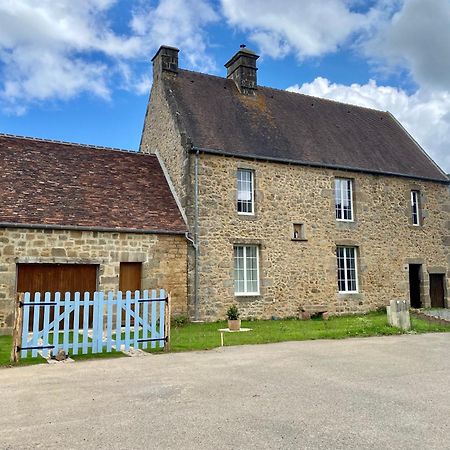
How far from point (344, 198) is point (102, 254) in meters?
10.2

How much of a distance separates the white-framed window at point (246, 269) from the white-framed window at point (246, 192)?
1.38 m

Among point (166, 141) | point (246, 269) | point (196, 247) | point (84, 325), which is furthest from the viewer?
point (166, 141)

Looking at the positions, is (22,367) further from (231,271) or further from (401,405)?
(231,271)

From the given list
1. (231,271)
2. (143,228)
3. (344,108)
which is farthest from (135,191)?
(344,108)

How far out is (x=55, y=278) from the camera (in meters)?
13.5

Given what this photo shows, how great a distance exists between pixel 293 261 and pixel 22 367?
36.1 ft

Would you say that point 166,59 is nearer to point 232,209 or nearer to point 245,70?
point 245,70

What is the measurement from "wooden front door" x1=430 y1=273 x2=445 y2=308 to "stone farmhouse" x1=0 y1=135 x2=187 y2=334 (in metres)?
12.0

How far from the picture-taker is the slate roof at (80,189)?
45.0 ft

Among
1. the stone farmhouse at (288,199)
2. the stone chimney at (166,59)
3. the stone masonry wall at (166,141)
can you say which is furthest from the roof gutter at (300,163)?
the stone chimney at (166,59)

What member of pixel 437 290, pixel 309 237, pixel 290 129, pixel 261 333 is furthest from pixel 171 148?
pixel 437 290

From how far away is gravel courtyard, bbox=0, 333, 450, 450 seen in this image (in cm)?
429

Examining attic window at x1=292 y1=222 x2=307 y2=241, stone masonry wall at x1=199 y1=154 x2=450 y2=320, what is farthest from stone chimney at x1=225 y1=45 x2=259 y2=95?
attic window at x1=292 y1=222 x2=307 y2=241

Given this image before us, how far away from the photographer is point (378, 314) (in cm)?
1798
